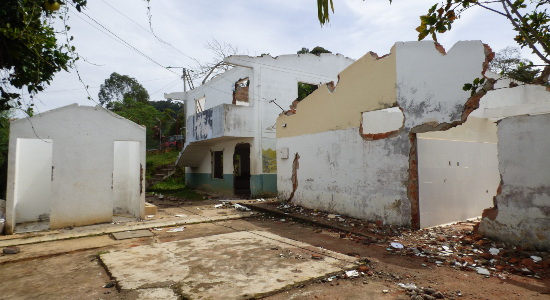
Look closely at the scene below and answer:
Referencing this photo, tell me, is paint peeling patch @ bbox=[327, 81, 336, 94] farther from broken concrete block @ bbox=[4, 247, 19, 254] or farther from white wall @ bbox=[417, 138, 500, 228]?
broken concrete block @ bbox=[4, 247, 19, 254]

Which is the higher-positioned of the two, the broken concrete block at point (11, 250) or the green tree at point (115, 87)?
the green tree at point (115, 87)

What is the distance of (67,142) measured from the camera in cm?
698

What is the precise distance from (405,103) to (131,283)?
19.2 ft

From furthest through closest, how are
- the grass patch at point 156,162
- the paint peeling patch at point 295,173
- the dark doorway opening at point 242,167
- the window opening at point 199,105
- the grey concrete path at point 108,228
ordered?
the dark doorway opening at point 242,167 < the grass patch at point 156,162 < the window opening at point 199,105 < the paint peeling patch at point 295,173 < the grey concrete path at point 108,228

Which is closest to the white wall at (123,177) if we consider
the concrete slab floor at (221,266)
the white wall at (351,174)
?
the concrete slab floor at (221,266)

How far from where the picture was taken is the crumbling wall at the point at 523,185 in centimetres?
457

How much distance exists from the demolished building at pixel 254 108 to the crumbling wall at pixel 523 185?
8547mm

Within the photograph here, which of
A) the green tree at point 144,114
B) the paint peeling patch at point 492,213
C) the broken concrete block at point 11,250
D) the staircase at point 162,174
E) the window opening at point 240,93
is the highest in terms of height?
the green tree at point 144,114

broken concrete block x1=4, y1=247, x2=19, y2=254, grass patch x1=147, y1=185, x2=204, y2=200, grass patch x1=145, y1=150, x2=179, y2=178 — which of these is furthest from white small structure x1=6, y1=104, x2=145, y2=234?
grass patch x1=145, y1=150, x2=179, y2=178

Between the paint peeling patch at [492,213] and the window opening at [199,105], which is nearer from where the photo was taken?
the paint peeling patch at [492,213]

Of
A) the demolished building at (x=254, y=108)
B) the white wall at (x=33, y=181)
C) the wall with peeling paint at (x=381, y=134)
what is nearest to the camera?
the wall with peeling paint at (x=381, y=134)

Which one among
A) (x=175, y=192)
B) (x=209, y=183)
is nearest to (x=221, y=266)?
(x=209, y=183)

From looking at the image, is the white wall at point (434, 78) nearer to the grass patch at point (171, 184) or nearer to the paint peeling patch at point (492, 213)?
the paint peeling patch at point (492, 213)

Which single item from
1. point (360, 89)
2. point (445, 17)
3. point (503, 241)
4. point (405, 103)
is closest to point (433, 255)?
point (503, 241)
